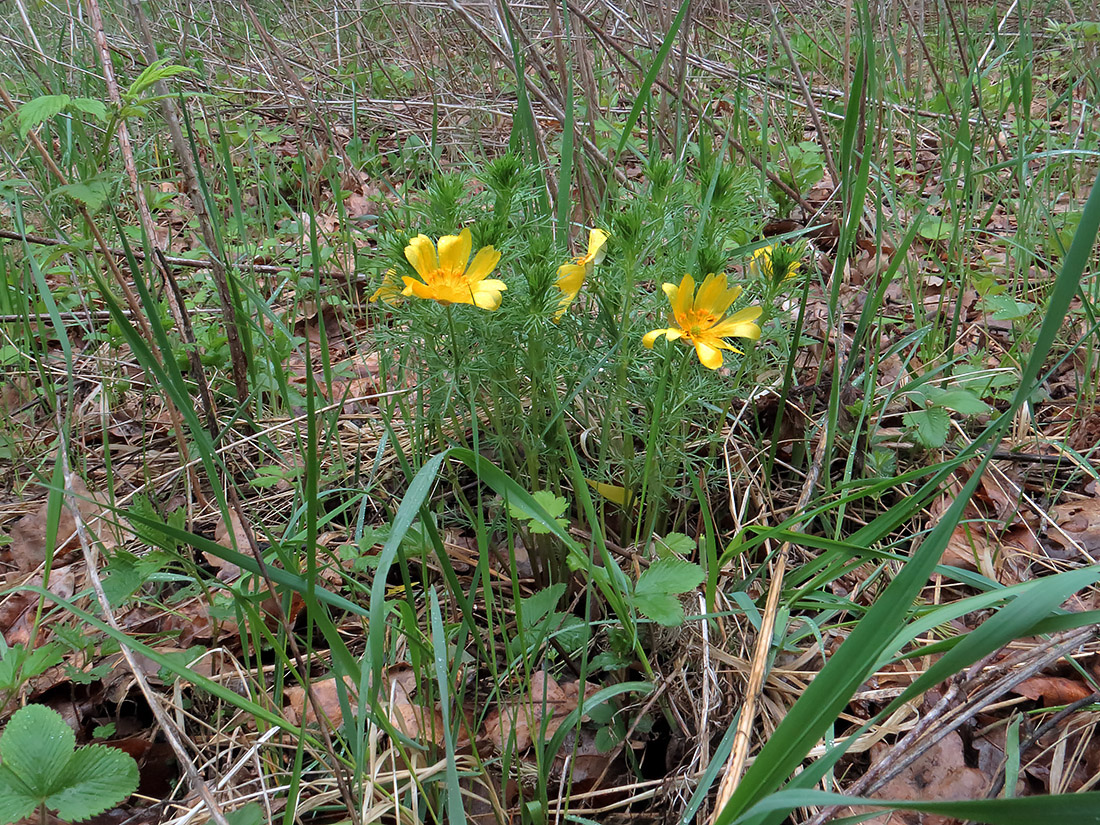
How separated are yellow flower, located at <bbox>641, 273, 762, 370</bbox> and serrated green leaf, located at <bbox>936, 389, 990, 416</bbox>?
56 cm

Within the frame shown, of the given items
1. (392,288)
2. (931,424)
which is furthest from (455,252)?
(931,424)

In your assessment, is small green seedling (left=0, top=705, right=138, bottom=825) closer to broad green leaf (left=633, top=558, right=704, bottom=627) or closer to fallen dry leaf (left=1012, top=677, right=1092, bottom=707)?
broad green leaf (left=633, top=558, right=704, bottom=627)

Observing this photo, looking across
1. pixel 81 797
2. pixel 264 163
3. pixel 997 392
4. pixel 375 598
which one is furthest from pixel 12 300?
pixel 997 392

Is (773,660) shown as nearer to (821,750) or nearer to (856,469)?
(821,750)

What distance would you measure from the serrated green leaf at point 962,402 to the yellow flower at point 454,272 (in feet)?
3.17

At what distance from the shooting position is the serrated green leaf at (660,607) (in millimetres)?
1049

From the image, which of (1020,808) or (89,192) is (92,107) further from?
(1020,808)

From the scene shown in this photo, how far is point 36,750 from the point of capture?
978 mm

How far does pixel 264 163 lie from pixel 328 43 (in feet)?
4.81

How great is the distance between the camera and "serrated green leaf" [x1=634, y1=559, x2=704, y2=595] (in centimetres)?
110

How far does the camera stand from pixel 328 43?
4281 millimetres

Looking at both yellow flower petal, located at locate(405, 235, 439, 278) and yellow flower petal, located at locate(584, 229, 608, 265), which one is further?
yellow flower petal, located at locate(584, 229, 608, 265)

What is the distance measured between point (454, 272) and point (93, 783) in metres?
0.82

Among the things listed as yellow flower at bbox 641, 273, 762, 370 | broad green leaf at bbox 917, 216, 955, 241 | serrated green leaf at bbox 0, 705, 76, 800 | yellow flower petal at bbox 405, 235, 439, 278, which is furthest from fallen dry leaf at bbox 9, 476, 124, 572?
broad green leaf at bbox 917, 216, 955, 241
